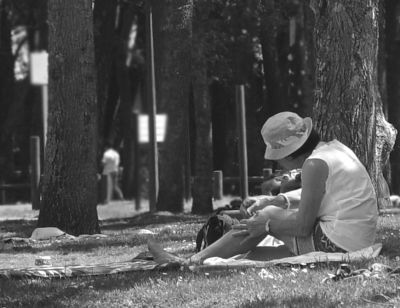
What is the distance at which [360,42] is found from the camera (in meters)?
12.8

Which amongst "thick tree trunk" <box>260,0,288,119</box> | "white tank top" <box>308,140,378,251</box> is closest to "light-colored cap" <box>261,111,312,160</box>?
"white tank top" <box>308,140,378,251</box>

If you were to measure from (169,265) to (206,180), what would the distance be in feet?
42.3

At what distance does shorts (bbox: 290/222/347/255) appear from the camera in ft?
25.0

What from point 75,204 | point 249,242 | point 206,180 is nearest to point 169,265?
point 249,242

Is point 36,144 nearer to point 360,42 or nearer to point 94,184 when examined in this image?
point 94,184

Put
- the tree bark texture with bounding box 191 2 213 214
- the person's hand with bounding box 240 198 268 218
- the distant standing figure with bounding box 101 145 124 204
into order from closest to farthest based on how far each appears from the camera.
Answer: the person's hand with bounding box 240 198 268 218 → the tree bark texture with bounding box 191 2 213 214 → the distant standing figure with bounding box 101 145 124 204

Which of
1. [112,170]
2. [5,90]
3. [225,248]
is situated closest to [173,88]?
[225,248]

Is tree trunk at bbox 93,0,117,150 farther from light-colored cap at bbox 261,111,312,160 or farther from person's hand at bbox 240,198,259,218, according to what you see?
light-colored cap at bbox 261,111,312,160

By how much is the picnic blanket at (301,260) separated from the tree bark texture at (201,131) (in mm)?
12059

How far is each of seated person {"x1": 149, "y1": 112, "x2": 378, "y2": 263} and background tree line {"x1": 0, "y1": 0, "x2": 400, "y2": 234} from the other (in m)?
5.31

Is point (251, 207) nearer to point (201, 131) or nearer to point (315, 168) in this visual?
point (315, 168)

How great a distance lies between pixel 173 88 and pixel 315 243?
1189 centimetres

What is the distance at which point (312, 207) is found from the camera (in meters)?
7.44

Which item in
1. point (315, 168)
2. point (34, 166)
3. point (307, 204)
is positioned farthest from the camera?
point (34, 166)
